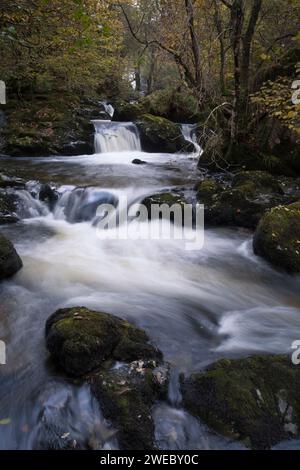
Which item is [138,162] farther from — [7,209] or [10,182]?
[7,209]

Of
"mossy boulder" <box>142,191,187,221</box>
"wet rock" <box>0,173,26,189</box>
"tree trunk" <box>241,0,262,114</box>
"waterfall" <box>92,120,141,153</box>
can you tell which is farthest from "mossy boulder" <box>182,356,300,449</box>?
"waterfall" <box>92,120,141,153</box>

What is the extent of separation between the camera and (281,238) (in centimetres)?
642

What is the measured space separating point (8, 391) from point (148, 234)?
184 inches

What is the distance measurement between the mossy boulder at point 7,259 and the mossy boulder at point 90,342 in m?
1.83

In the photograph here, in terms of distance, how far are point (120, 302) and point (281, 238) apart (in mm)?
2805

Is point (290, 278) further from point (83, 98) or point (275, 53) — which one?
point (83, 98)

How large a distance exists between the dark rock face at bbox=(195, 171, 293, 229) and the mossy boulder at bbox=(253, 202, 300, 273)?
127 cm

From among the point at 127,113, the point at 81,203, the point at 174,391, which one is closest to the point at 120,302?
the point at 174,391

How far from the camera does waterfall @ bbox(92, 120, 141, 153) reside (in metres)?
14.7

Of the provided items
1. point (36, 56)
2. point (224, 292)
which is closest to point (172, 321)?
point (224, 292)

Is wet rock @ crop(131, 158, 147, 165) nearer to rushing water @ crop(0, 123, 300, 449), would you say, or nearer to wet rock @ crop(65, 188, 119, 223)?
rushing water @ crop(0, 123, 300, 449)

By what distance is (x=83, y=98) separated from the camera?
18781 mm

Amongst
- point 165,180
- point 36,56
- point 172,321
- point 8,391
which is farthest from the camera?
point 36,56
